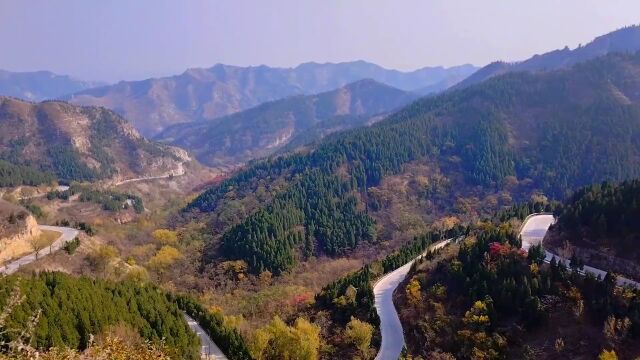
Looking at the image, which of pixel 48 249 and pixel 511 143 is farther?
pixel 511 143

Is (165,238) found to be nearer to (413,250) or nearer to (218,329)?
(413,250)

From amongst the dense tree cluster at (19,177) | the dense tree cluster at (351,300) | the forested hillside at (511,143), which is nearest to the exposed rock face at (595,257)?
the dense tree cluster at (351,300)

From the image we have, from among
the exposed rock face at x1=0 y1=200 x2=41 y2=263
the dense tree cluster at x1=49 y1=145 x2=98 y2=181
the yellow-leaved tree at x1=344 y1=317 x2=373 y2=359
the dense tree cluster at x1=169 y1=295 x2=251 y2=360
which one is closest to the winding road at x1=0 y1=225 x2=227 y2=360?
the dense tree cluster at x1=169 y1=295 x2=251 y2=360

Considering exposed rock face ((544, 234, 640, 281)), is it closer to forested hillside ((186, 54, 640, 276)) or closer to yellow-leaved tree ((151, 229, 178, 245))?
forested hillside ((186, 54, 640, 276))

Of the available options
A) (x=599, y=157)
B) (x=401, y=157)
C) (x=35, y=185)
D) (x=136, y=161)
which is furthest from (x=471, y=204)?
(x=136, y=161)

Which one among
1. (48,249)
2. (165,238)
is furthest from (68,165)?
(48,249)
